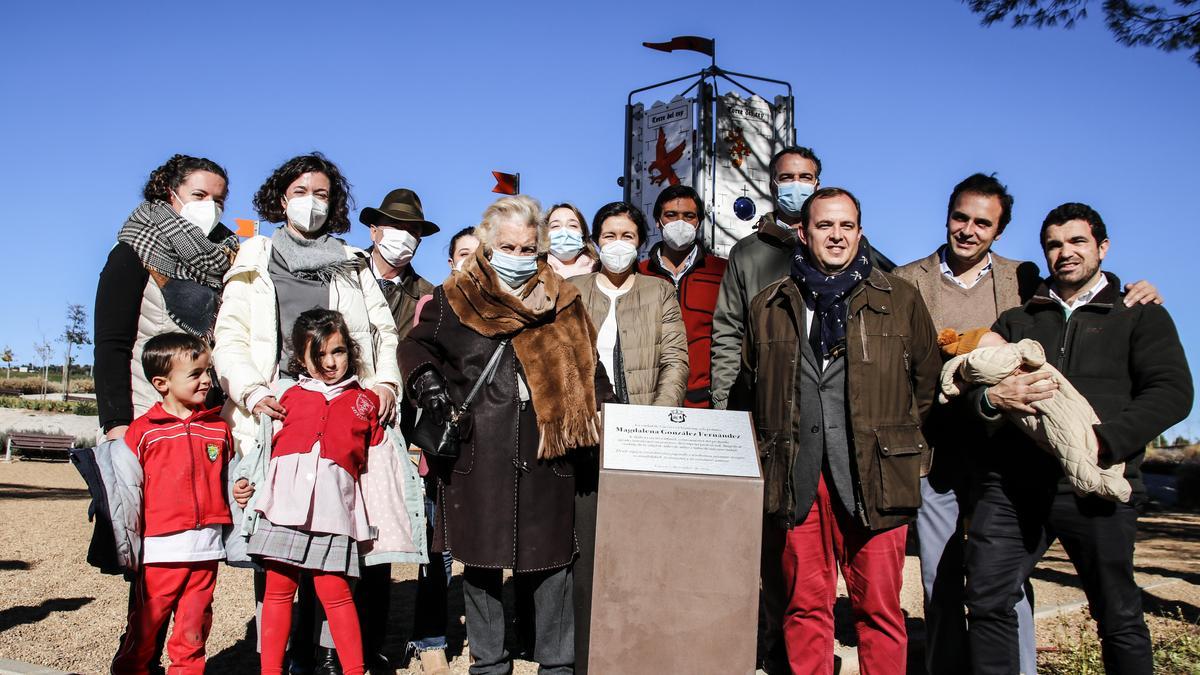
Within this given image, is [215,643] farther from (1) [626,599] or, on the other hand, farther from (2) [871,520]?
(2) [871,520]

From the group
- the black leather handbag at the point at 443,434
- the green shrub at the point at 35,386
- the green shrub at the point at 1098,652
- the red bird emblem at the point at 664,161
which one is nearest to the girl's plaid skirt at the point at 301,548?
the black leather handbag at the point at 443,434

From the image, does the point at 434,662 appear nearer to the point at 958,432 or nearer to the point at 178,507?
the point at 178,507

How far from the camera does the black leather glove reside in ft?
12.2

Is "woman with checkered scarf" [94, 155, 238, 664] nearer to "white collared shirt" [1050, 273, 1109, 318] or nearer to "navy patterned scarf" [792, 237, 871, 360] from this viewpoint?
"navy patterned scarf" [792, 237, 871, 360]

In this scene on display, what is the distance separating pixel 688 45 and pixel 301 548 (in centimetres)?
936

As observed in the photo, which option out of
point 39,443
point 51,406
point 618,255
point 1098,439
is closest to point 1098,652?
point 1098,439

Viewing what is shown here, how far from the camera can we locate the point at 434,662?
4660 millimetres

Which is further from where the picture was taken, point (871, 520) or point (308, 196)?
point (308, 196)

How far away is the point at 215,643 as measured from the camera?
5266 mm

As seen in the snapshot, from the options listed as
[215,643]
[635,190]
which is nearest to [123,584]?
[215,643]

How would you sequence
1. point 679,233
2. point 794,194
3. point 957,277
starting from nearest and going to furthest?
point 957,277 < point 794,194 < point 679,233

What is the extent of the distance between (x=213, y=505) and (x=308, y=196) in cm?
145

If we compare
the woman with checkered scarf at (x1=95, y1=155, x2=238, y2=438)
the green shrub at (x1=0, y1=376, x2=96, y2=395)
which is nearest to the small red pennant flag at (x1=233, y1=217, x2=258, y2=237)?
the woman with checkered scarf at (x1=95, y1=155, x2=238, y2=438)

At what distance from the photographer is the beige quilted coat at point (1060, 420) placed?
362 cm
